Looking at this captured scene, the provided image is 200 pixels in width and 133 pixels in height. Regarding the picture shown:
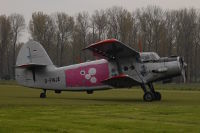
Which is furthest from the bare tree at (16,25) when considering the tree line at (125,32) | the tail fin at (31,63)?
the tail fin at (31,63)

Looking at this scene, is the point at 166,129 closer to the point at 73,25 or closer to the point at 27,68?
the point at 27,68

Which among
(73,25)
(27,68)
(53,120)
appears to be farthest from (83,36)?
(53,120)

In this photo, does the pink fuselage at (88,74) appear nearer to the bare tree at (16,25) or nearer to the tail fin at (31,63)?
the tail fin at (31,63)

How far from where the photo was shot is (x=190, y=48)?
265 ft

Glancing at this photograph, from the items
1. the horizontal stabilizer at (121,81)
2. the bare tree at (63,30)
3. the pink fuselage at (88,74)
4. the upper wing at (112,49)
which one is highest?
the bare tree at (63,30)

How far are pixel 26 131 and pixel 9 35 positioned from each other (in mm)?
89268

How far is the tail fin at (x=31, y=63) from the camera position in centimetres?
2661

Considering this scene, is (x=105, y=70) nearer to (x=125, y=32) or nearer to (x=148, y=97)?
(x=148, y=97)

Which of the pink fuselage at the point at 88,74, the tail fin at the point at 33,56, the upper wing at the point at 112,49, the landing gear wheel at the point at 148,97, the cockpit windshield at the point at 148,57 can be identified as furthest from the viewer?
the tail fin at the point at 33,56

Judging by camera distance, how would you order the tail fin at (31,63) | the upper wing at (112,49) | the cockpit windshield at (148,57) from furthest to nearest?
the tail fin at (31,63) → the cockpit windshield at (148,57) → the upper wing at (112,49)

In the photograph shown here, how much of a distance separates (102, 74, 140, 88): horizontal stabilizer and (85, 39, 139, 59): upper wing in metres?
1.26

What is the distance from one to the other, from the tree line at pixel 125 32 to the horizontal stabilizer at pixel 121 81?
5481 centimetres

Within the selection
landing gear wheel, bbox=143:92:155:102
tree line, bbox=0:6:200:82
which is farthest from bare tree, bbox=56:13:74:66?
landing gear wheel, bbox=143:92:155:102

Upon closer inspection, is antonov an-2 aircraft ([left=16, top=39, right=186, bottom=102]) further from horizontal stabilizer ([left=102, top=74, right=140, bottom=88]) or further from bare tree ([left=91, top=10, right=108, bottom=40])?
bare tree ([left=91, top=10, right=108, bottom=40])
